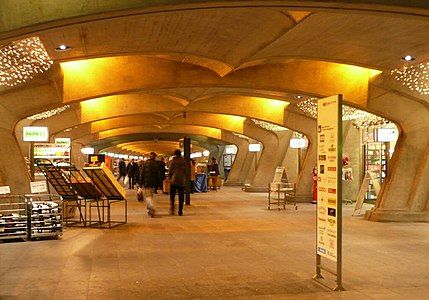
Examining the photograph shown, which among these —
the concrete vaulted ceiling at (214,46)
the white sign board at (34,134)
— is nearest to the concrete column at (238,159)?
the concrete vaulted ceiling at (214,46)

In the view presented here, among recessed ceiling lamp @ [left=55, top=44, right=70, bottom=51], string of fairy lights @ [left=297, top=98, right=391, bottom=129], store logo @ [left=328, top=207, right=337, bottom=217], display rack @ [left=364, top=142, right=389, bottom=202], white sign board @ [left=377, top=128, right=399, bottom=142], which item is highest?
recessed ceiling lamp @ [left=55, top=44, right=70, bottom=51]

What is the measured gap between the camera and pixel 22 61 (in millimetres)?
11898

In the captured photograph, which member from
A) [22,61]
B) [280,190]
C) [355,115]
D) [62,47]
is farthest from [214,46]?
[355,115]

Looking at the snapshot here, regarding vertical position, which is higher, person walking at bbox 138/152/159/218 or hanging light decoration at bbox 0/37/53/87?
hanging light decoration at bbox 0/37/53/87

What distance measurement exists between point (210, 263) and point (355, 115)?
12.5m

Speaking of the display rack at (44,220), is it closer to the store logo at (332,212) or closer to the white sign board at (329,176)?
the white sign board at (329,176)

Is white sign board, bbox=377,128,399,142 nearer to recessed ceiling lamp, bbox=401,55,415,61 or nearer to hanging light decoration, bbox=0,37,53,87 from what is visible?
recessed ceiling lamp, bbox=401,55,415,61

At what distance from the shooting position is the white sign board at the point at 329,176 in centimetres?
686

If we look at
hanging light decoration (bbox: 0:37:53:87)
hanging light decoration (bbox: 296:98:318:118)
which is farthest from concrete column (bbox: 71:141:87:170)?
hanging light decoration (bbox: 0:37:53:87)

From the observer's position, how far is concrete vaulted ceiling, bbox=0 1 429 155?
6496 millimetres

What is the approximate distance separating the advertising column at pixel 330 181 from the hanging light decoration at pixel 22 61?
5.91 meters

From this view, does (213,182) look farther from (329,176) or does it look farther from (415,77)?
(329,176)

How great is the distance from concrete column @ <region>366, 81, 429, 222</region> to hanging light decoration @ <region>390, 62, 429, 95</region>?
404 millimetres

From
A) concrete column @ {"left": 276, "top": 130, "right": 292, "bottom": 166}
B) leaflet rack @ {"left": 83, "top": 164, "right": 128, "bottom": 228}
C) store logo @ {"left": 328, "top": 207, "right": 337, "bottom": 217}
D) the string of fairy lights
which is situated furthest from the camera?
concrete column @ {"left": 276, "top": 130, "right": 292, "bottom": 166}
